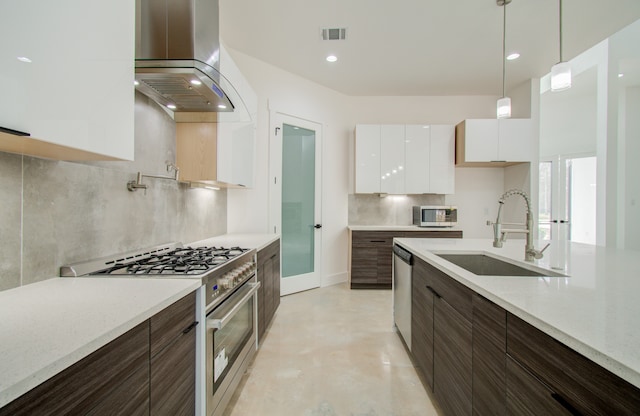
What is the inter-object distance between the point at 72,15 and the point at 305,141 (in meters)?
3.01

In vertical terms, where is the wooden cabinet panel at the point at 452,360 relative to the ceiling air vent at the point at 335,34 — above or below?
below

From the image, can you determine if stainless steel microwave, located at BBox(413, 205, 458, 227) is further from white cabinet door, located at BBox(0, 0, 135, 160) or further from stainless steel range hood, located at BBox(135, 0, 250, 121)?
white cabinet door, located at BBox(0, 0, 135, 160)

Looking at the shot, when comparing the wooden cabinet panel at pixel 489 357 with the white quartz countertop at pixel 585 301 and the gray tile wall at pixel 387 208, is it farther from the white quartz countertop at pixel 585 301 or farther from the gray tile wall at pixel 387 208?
the gray tile wall at pixel 387 208

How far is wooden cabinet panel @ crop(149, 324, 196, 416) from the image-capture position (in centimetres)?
91

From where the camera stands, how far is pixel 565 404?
0.65m

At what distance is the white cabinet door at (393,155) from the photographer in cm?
401

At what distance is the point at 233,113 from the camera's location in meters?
1.95

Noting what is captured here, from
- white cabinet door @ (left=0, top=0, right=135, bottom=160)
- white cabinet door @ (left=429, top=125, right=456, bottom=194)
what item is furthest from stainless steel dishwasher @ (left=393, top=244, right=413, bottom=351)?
white cabinet door @ (left=429, top=125, right=456, bottom=194)

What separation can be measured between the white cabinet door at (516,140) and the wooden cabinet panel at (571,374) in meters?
3.75

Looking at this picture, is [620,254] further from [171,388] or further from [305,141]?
[305,141]

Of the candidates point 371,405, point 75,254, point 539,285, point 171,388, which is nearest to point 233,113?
point 75,254

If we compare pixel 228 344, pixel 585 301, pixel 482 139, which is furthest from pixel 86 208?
pixel 482 139

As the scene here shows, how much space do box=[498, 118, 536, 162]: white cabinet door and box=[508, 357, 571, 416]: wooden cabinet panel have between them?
148 inches

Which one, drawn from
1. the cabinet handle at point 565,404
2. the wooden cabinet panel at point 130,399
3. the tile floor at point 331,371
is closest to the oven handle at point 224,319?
the wooden cabinet panel at point 130,399
